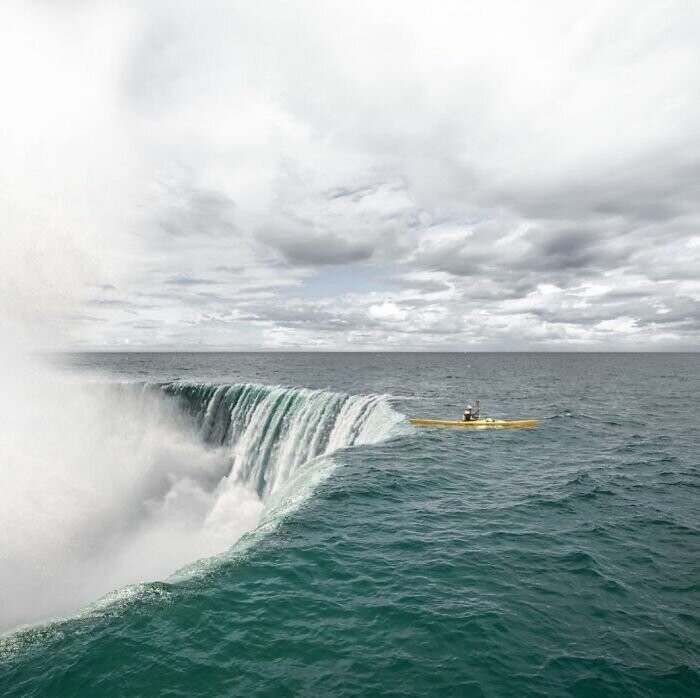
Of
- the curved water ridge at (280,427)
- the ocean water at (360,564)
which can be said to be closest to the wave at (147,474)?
the curved water ridge at (280,427)

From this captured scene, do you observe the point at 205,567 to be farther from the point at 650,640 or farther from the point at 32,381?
the point at 32,381

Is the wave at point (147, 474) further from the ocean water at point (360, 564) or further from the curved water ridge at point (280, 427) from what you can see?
the ocean water at point (360, 564)

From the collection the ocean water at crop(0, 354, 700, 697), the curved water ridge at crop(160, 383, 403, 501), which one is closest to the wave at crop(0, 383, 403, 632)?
the curved water ridge at crop(160, 383, 403, 501)

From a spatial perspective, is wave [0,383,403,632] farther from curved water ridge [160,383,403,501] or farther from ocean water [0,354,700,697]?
ocean water [0,354,700,697]

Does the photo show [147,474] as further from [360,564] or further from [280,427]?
[360,564]

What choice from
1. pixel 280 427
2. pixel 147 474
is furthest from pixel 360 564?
pixel 147 474

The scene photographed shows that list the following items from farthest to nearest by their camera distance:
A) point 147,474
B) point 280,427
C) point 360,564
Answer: point 147,474 → point 280,427 → point 360,564

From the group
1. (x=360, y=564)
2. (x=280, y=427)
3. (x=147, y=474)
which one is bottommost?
(x=147, y=474)
